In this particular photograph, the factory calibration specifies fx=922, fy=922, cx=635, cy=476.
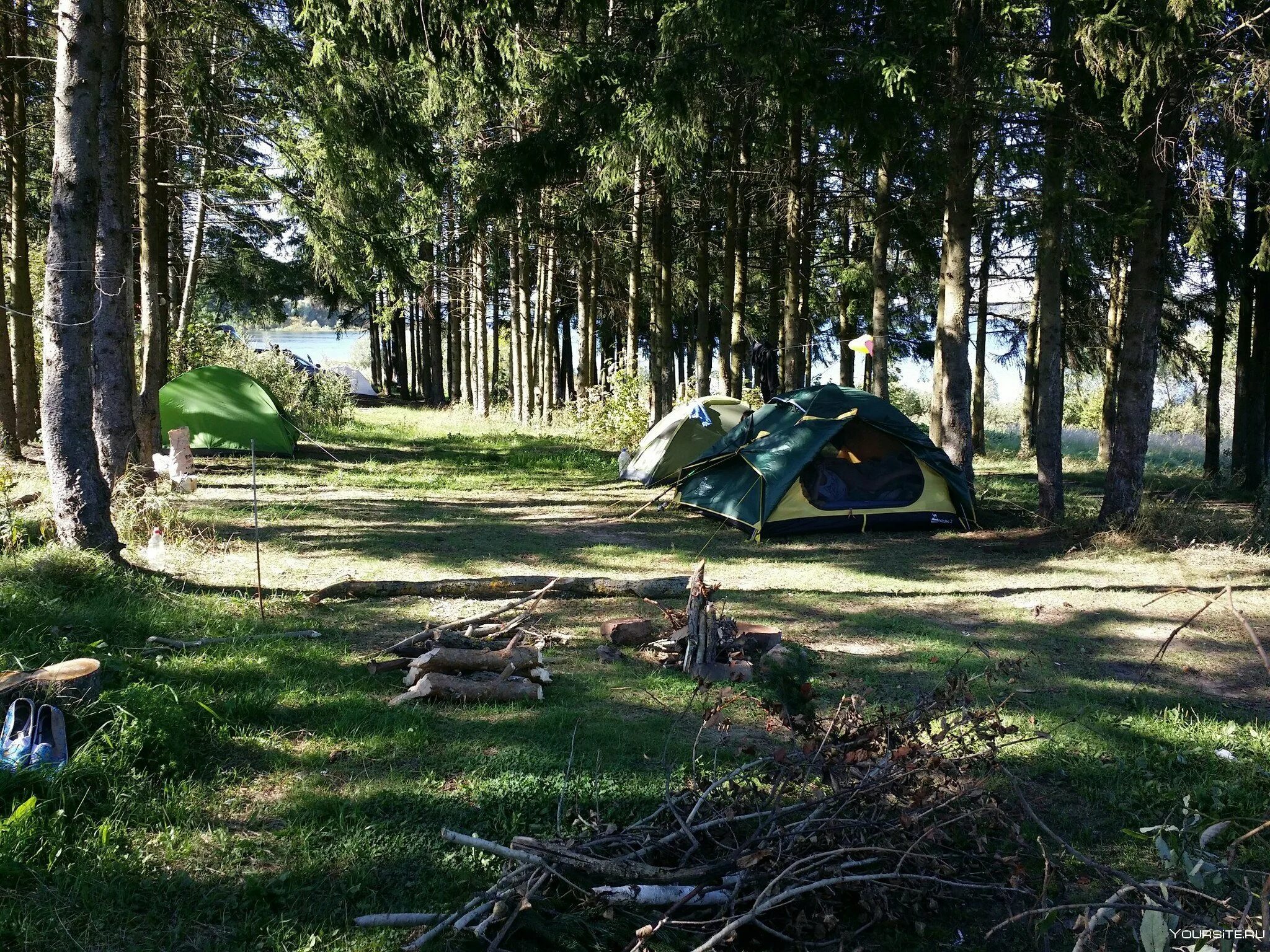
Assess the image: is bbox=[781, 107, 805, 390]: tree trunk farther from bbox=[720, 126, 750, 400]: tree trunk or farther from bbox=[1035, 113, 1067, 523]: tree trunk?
bbox=[1035, 113, 1067, 523]: tree trunk

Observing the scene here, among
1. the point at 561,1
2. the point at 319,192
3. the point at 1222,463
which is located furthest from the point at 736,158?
the point at 1222,463

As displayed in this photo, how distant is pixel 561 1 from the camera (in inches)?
396

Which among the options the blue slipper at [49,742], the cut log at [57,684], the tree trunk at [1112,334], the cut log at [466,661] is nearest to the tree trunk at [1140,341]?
the tree trunk at [1112,334]

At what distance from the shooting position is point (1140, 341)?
9.34m

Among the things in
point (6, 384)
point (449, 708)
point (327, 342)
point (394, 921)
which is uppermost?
point (327, 342)

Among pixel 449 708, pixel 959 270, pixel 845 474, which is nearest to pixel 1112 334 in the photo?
pixel 959 270

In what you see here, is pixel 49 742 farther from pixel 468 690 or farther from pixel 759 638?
pixel 759 638

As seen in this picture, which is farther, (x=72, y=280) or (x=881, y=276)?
(x=881, y=276)

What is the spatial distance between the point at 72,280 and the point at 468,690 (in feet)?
14.1

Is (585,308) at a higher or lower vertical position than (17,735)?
higher

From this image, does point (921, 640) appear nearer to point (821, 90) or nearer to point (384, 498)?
point (821, 90)

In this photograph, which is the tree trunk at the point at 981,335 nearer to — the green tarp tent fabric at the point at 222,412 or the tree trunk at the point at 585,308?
the tree trunk at the point at 585,308

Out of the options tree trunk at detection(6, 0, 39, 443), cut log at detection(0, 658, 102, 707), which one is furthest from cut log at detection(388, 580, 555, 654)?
tree trunk at detection(6, 0, 39, 443)

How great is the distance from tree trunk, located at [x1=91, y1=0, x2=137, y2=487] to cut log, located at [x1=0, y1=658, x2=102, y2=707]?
17.9 feet
